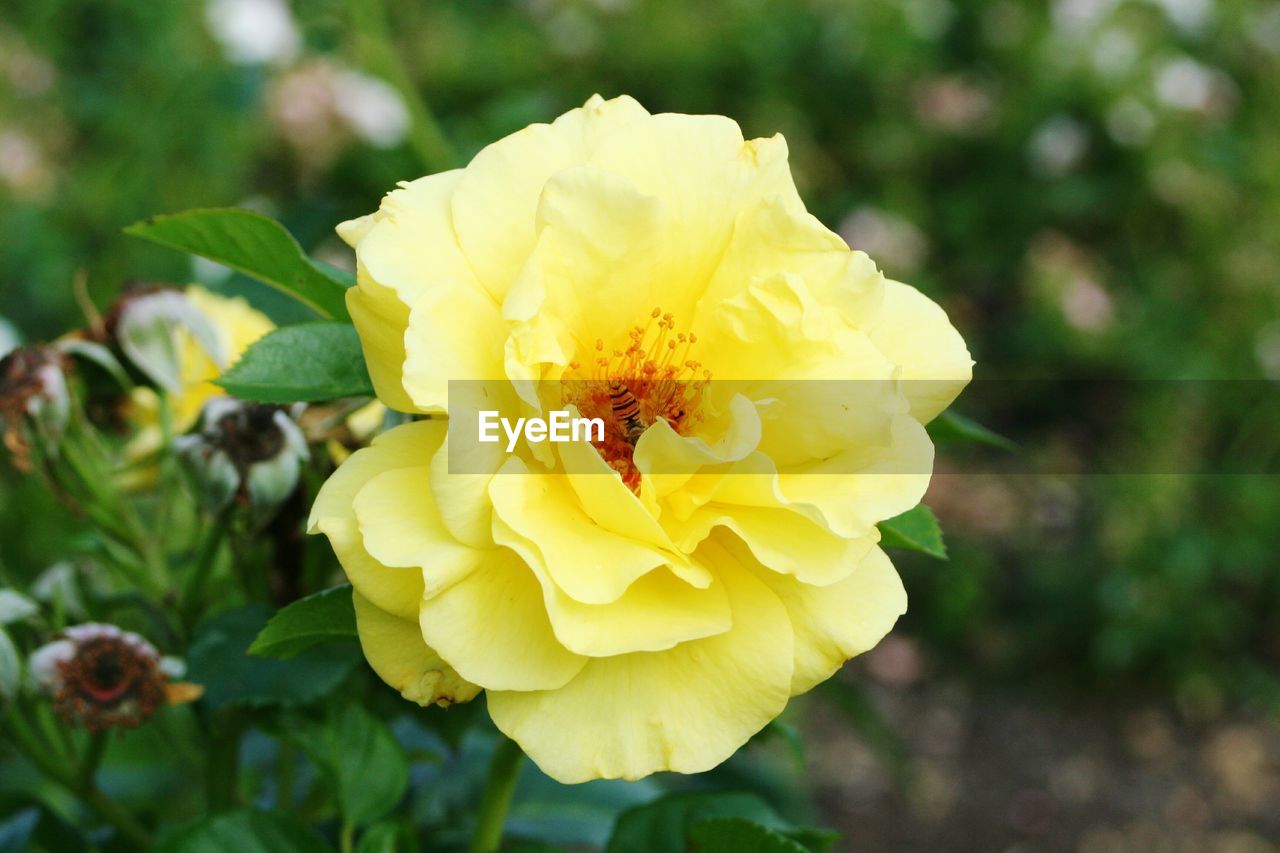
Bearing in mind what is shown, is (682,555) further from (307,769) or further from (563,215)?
(307,769)

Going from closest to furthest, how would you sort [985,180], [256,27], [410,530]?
[410,530] < [256,27] < [985,180]

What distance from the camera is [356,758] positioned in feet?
2.40

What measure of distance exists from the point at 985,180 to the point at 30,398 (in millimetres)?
2714

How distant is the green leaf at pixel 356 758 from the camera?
2.35 feet

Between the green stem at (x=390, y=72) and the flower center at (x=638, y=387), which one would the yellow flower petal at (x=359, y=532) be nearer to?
the flower center at (x=638, y=387)

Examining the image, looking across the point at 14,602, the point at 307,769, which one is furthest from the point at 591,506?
the point at 307,769

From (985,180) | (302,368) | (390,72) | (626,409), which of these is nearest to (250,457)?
(302,368)

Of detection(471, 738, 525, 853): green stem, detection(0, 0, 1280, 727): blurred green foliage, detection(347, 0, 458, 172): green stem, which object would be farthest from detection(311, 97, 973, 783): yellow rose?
detection(0, 0, 1280, 727): blurred green foliage

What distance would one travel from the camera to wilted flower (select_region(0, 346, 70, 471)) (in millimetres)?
723

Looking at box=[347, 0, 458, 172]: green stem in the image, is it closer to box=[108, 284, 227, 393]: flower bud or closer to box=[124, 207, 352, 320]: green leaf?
box=[108, 284, 227, 393]: flower bud

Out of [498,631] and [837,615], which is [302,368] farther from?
[837,615]

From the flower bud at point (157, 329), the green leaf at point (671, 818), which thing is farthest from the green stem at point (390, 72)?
the green leaf at point (671, 818)

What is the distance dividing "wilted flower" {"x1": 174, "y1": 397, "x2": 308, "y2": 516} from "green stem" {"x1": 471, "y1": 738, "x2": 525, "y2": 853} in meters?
0.19

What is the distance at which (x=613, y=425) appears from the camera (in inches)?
26.8
